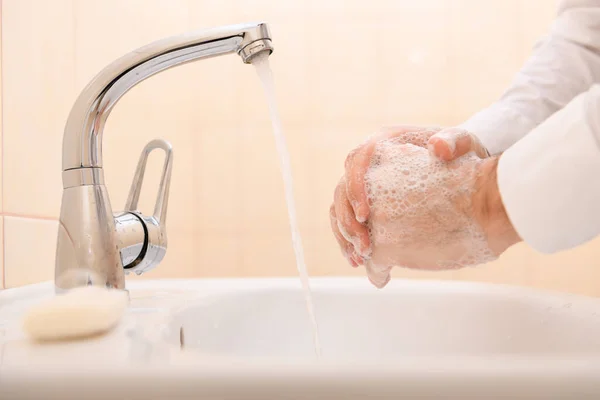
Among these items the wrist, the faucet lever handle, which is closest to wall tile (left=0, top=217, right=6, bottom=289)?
the faucet lever handle

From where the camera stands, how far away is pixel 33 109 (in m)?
0.64

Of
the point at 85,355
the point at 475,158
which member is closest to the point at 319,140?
the point at 475,158

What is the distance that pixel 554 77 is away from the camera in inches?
21.5

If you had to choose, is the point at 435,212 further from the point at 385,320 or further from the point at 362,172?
the point at 385,320

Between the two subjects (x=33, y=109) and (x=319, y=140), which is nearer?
(x=33, y=109)

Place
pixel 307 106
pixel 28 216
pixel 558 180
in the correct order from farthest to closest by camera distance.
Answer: pixel 307 106 → pixel 28 216 → pixel 558 180

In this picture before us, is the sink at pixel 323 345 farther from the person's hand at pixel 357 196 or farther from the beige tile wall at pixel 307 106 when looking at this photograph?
the beige tile wall at pixel 307 106

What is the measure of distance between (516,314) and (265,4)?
69 cm

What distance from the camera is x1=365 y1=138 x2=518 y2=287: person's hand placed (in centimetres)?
34

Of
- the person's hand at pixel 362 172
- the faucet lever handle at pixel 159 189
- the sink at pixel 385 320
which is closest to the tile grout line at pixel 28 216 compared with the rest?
the faucet lever handle at pixel 159 189

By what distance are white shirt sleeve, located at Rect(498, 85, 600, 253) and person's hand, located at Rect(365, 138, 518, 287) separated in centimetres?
2

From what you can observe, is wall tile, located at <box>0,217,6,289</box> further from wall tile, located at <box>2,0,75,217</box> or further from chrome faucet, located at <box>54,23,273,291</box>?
chrome faucet, located at <box>54,23,273,291</box>

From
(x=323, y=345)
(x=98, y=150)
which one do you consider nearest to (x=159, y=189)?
(x=98, y=150)

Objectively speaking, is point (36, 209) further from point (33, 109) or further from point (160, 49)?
point (160, 49)
